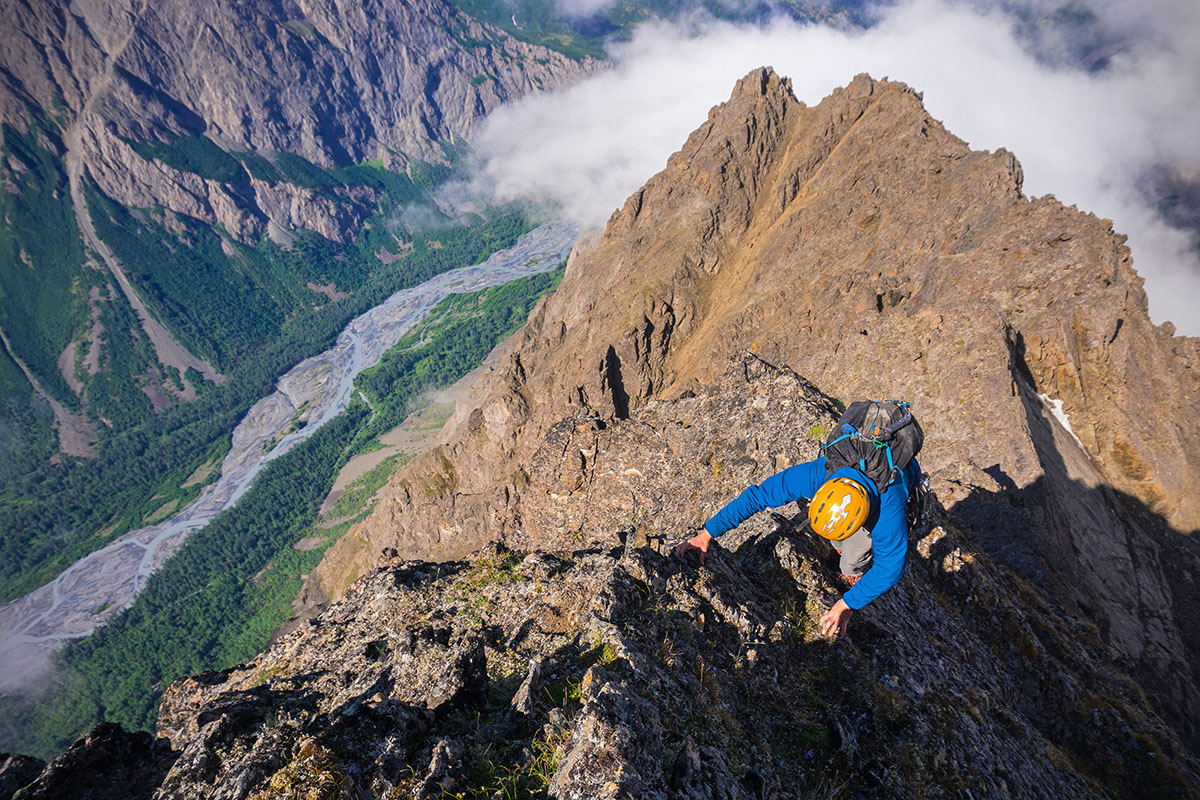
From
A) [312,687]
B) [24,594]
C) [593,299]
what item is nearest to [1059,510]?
[312,687]

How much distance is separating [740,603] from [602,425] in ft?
53.8

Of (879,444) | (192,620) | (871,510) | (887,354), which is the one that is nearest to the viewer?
(879,444)

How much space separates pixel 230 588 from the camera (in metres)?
152

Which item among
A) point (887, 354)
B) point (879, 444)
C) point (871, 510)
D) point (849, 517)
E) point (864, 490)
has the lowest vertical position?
point (887, 354)

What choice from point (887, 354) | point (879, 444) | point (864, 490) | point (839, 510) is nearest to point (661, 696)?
point (839, 510)

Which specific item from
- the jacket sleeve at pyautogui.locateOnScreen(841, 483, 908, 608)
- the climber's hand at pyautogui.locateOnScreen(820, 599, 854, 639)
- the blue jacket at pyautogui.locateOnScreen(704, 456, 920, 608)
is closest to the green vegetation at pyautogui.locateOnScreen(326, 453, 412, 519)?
the blue jacket at pyautogui.locateOnScreen(704, 456, 920, 608)

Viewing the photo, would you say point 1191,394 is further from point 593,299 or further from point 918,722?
point 593,299

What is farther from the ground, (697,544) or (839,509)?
(839,509)

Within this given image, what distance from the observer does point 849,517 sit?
7570mm

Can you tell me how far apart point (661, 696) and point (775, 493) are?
148 inches

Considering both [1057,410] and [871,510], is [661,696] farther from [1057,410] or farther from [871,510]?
[1057,410]

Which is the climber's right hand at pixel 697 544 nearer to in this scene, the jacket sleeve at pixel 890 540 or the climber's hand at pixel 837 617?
the climber's hand at pixel 837 617

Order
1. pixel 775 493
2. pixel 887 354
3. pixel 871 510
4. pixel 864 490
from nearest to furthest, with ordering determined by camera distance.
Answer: pixel 864 490
pixel 871 510
pixel 775 493
pixel 887 354

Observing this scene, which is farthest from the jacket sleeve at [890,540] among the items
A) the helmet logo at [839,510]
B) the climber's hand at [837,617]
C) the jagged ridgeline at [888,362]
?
the jagged ridgeline at [888,362]
